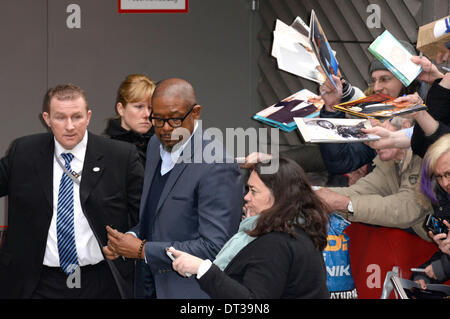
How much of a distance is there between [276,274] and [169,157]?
978mm

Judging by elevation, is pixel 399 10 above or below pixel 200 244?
above

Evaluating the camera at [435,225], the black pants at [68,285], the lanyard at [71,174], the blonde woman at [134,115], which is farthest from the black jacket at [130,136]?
the camera at [435,225]

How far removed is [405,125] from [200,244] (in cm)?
170

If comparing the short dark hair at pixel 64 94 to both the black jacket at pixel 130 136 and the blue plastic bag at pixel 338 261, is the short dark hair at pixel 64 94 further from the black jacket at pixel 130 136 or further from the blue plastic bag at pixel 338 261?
the blue plastic bag at pixel 338 261

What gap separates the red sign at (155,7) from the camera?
7.57 meters

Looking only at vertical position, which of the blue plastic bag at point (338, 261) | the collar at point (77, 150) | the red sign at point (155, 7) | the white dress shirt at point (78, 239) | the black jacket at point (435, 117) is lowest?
the blue plastic bag at point (338, 261)

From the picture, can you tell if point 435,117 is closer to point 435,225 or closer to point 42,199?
point 435,225

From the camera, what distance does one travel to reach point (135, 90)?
4625 millimetres

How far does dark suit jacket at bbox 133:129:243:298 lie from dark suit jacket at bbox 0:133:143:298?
0.33 metres

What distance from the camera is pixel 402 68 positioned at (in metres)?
3.35

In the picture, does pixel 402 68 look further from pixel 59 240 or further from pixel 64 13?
pixel 64 13

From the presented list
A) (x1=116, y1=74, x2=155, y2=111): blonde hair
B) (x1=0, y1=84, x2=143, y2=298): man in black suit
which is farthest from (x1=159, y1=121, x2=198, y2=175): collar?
(x1=116, y1=74, x2=155, y2=111): blonde hair
